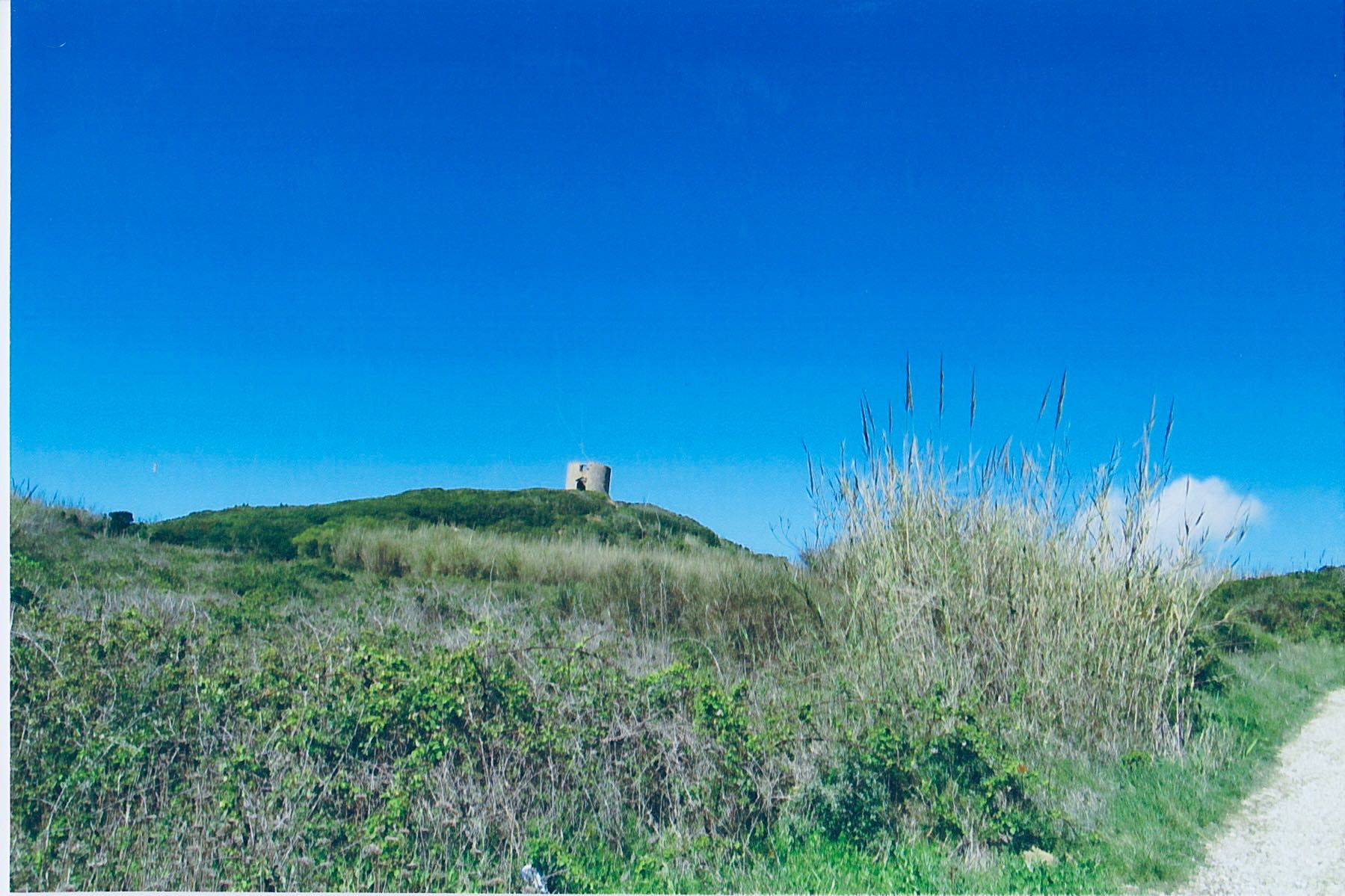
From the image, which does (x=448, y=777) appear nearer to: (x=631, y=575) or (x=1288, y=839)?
A: (x=1288, y=839)

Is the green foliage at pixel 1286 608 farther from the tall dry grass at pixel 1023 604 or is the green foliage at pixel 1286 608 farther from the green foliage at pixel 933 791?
the green foliage at pixel 933 791

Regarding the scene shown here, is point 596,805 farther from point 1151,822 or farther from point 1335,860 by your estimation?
point 1335,860

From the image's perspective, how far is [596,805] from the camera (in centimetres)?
419

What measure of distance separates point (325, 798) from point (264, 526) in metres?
5.25

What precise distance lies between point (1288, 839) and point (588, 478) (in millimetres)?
5784

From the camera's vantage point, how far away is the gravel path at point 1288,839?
12.5 ft

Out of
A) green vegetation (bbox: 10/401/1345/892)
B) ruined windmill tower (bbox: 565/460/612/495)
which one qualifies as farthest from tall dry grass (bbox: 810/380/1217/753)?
ruined windmill tower (bbox: 565/460/612/495)

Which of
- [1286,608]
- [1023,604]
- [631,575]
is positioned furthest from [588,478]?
[1286,608]

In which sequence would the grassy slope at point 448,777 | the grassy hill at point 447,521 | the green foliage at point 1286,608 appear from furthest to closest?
the green foliage at point 1286,608
the grassy hill at point 447,521
the grassy slope at point 448,777

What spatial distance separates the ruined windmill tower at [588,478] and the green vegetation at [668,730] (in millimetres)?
1466

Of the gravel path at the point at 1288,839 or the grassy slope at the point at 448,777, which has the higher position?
the grassy slope at the point at 448,777

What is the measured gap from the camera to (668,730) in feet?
14.1

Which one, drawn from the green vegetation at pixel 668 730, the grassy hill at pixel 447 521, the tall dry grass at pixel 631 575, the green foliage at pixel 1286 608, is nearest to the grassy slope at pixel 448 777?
the green vegetation at pixel 668 730

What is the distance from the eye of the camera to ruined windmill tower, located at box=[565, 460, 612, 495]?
7.67 metres
